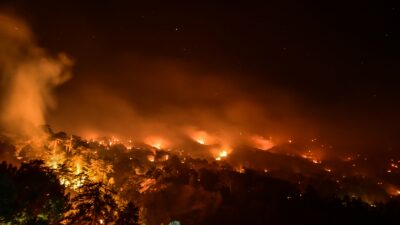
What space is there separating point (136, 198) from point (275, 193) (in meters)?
21.7

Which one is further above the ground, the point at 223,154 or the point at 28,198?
the point at 223,154

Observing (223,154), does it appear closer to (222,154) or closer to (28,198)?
(222,154)

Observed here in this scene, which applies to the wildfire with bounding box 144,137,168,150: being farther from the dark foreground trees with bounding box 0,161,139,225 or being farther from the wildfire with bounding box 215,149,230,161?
the dark foreground trees with bounding box 0,161,139,225

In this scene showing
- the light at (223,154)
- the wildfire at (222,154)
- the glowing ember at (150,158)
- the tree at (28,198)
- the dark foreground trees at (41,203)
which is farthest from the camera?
the light at (223,154)

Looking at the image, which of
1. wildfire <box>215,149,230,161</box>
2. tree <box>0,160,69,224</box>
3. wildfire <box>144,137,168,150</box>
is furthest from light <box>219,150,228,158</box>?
tree <box>0,160,69,224</box>

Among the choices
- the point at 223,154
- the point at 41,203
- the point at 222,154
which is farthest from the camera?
the point at 222,154

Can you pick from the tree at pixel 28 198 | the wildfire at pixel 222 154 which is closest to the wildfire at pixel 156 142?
the wildfire at pixel 222 154

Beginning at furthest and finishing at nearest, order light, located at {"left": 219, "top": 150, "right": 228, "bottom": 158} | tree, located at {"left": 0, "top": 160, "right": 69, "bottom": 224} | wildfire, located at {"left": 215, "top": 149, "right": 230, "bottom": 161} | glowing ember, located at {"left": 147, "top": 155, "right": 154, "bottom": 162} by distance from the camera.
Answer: light, located at {"left": 219, "top": 150, "right": 228, "bottom": 158} → wildfire, located at {"left": 215, "top": 149, "right": 230, "bottom": 161} → glowing ember, located at {"left": 147, "top": 155, "right": 154, "bottom": 162} → tree, located at {"left": 0, "top": 160, "right": 69, "bottom": 224}

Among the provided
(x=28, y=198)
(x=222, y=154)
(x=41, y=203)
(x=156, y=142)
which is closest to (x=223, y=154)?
(x=222, y=154)

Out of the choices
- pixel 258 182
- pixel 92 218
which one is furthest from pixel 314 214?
pixel 92 218

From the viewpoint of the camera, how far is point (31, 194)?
15.7 metres

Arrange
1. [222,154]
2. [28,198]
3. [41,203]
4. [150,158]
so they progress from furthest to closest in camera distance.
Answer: [222,154] < [150,158] < [41,203] < [28,198]

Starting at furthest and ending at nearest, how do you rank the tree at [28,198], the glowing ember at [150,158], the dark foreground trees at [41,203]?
the glowing ember at [150,158], the dark foreground trees at [41,203], the tree at [28,198]

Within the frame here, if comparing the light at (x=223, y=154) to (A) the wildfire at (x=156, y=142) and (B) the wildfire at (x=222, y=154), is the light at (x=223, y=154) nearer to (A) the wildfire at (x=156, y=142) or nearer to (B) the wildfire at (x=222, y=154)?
(B) the wildfire at (x=222, y=154)
